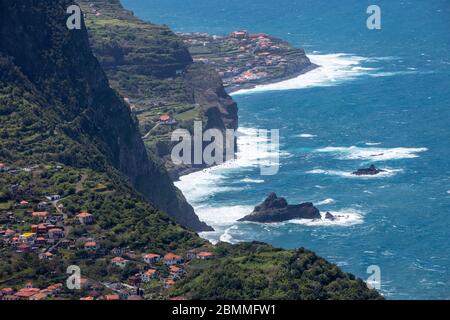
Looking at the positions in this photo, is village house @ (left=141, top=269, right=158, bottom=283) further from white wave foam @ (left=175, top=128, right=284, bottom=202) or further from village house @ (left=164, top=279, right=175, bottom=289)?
white wave foam @ (left=175, top=128, right=284, bottom=202)

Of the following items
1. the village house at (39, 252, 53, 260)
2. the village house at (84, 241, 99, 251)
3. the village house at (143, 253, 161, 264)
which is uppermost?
the village house at (84, 241, 99, 251)

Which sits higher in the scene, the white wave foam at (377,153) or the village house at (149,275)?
the white wave foam at (377,153)

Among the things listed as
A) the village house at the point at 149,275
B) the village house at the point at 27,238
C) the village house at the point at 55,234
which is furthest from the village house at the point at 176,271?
the village house at the point at 27,238

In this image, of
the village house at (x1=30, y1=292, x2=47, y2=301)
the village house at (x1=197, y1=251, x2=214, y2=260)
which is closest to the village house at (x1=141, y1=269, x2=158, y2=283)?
the village house at (x1=197, y1=251, x2=214, y2=260)

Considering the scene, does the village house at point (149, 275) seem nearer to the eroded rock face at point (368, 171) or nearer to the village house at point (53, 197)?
the village house at point (53, 197)

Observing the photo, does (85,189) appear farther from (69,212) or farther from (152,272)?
(152,272)

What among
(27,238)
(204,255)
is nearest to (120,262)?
(204,255)
